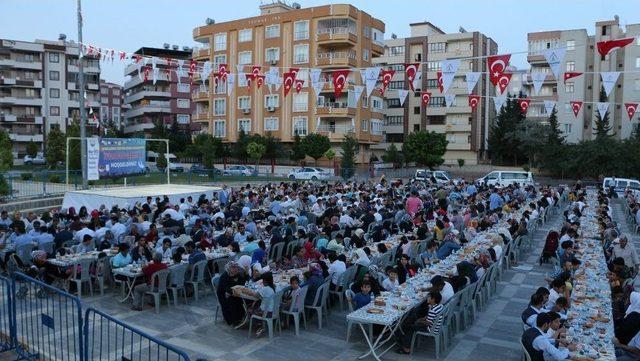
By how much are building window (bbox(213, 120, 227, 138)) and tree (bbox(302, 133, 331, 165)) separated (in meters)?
14.0

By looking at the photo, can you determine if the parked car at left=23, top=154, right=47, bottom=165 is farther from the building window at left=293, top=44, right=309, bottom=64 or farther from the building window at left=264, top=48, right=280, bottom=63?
the building window at left=293, top=44, right=309, bottom=64

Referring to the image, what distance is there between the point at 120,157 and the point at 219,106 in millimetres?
36570

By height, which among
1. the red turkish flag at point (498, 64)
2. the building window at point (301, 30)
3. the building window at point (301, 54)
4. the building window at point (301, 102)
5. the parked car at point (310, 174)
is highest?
the building window at point (301, 30)

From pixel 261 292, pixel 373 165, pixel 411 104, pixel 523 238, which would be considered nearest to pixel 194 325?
pixel 261 292

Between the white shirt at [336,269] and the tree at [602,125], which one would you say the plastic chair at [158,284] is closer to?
the white shirt at [336,269]

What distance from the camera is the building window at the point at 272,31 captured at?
5712 cm

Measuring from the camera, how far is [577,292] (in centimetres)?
959

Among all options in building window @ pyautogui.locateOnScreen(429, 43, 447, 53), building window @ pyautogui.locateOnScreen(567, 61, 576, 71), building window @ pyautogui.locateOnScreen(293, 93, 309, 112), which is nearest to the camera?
building window @ pyautogui.locateOnScreen(293, 93, 309, 112)

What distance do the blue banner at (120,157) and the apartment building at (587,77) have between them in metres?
43.0

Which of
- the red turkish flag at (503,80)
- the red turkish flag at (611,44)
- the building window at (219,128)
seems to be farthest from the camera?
the building window at (219,128)

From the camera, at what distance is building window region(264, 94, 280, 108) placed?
5769 centimetres

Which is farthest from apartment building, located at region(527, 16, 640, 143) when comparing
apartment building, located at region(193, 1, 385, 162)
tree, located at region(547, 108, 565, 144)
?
apartment building, located at region(193, 1, 385, 162)

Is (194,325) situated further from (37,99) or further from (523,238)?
(37,99)

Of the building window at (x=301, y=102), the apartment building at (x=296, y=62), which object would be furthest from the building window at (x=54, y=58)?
the building window at (x=301, y=102)
